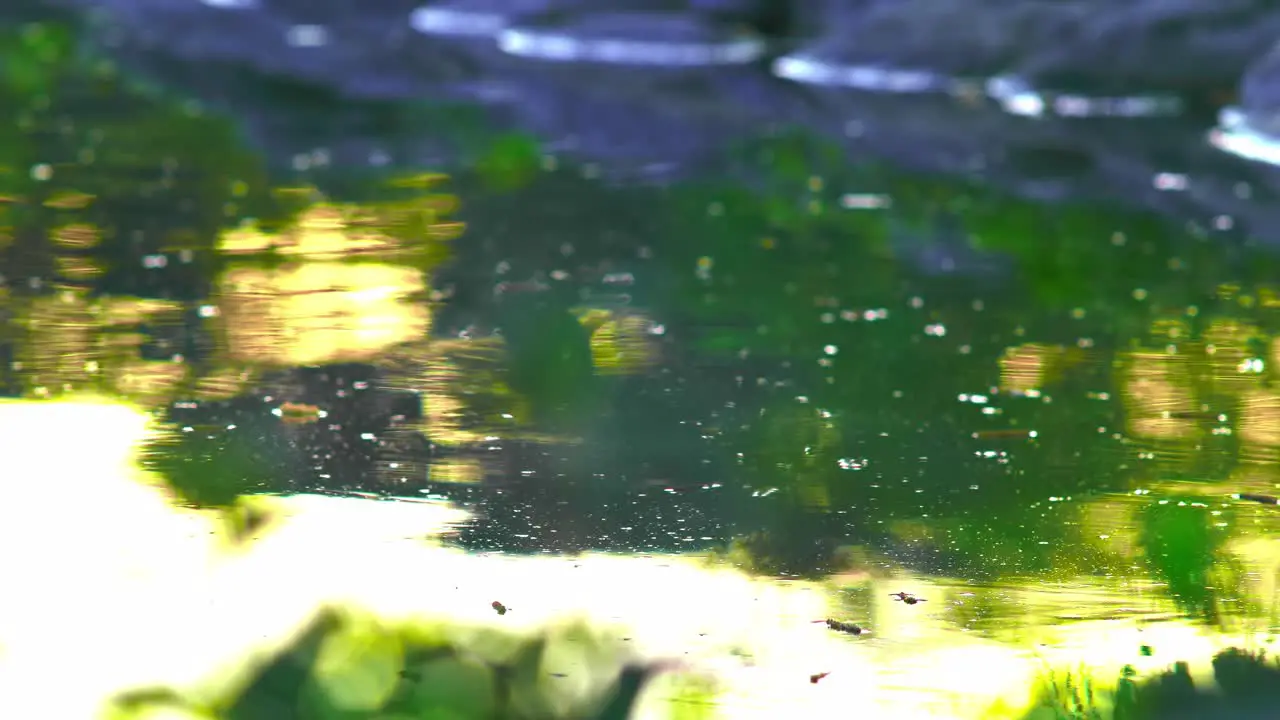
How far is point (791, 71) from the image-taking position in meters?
A: 15.0

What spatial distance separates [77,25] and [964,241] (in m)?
13.1

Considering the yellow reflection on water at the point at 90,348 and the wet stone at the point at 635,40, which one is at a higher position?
the yellow reflection on water at the point at 90,348

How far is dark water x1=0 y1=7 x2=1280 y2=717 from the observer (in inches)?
136

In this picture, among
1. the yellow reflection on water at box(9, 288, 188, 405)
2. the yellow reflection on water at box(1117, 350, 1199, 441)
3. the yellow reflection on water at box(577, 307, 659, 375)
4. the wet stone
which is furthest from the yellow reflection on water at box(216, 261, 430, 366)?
the wet stone

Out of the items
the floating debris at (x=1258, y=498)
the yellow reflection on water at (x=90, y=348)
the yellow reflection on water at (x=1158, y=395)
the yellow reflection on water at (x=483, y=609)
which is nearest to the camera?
the yellow reflection on water at (x=483, y=609)

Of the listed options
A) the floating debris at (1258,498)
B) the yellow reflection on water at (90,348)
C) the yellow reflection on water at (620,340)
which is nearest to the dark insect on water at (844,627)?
the floating debris at (1258,498)

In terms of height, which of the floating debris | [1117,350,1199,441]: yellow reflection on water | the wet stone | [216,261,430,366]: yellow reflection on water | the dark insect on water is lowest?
the wet stone

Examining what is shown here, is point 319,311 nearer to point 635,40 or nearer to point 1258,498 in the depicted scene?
point 1258,498

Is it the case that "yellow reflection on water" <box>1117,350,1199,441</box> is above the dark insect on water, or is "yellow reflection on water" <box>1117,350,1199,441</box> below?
below

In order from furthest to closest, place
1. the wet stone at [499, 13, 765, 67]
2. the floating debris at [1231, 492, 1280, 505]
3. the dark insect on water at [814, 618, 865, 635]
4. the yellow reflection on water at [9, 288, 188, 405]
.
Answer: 1. the wet stone at [499, 13, 765, 67]
2. the yellow reflection on water at [9, 288, 188, 405]
3. the floating debris at [1231, 492, 1280, 505]
4. the dark insect on water at [814, 618, 865, 635]

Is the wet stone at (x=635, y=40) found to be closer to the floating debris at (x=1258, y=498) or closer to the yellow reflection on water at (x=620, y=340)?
the yellow reflection on water at (x=620, y=340)

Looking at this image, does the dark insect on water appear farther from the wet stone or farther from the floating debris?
the wet stone

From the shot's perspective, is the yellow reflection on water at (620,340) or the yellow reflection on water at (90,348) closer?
the yellow reflection on water at (90,348)

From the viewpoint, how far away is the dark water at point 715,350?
3.46m
